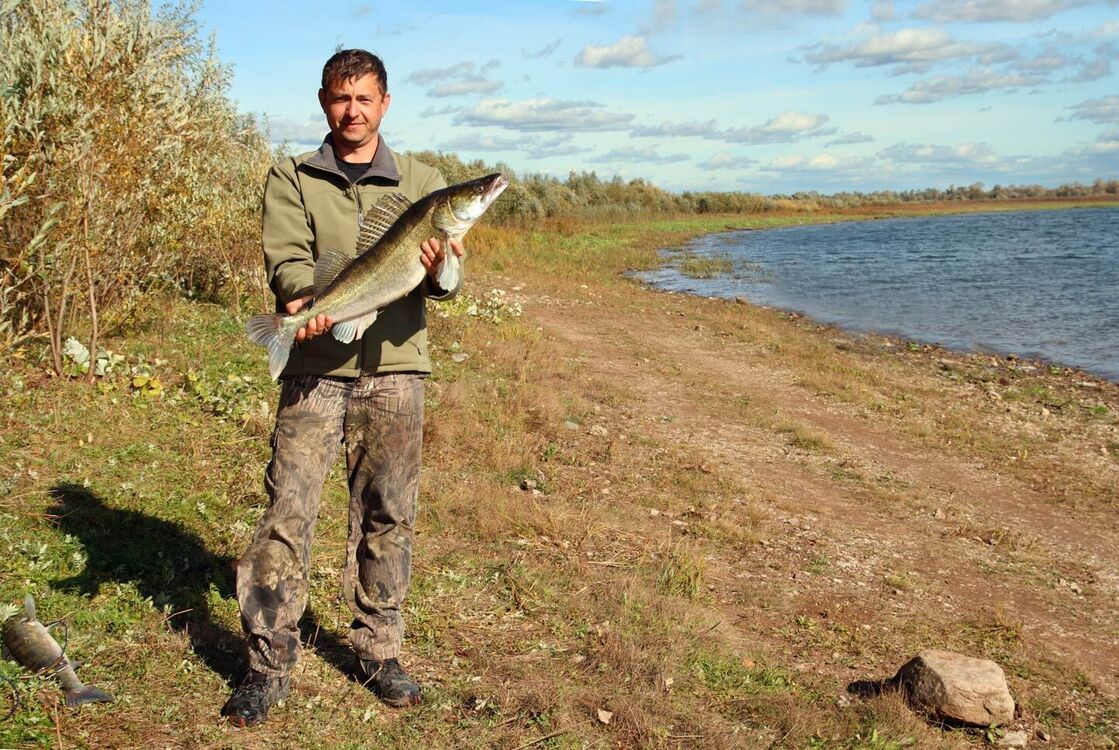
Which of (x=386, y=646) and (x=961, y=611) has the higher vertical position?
(x=386, y=646)

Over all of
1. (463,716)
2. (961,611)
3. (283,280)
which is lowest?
(961,611)

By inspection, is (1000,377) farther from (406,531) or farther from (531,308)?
(406,531)

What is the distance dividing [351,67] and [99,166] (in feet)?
16.7

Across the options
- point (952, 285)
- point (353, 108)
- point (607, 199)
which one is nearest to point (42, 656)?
point (353, 108)

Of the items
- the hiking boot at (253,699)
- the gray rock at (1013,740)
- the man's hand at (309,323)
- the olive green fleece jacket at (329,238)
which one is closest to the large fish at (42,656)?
the hiking boot at (253,699)

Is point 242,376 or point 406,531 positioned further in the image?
point 242,376

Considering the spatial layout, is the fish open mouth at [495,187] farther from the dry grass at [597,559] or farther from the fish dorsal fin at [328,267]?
the dry grass at [597,559]

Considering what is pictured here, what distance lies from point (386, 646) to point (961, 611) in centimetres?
403

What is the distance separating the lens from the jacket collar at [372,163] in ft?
11.6

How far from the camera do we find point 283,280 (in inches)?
138

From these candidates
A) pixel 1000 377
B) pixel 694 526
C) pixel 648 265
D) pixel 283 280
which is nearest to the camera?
pixel 283 280

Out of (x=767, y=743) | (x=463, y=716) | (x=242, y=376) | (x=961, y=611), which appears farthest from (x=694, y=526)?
(x=242, y=376)

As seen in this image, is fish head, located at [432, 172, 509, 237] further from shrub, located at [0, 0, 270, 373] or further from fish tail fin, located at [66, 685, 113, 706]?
shrub, located at [0, 0, 270, 373]

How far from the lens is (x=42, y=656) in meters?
3.57
